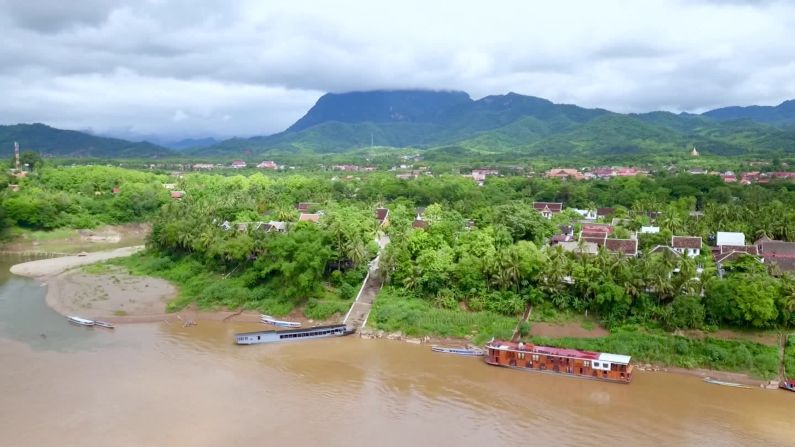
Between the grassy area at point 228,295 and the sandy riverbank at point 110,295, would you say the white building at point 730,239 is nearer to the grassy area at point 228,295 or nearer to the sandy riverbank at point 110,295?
the grassy area at point 228,295

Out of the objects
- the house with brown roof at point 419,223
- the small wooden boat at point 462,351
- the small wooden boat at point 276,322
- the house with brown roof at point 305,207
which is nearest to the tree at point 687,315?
the small wooden boat at point 462,351

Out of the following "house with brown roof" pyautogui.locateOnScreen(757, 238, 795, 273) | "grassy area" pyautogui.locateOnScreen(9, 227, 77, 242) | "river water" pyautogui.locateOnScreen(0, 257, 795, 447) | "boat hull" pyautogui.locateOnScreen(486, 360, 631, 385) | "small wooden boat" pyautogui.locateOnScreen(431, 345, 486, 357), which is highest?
"house with brown roof" pyautogui.locateOnScreen(757, 238, 795, 273)

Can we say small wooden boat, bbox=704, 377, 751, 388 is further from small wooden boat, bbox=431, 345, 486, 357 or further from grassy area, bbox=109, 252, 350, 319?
grassy area, bbox=109, 252, 350, 319

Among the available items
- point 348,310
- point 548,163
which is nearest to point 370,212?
point 348,310

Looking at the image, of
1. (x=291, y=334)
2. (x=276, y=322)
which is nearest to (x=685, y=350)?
(x=291, y=334)

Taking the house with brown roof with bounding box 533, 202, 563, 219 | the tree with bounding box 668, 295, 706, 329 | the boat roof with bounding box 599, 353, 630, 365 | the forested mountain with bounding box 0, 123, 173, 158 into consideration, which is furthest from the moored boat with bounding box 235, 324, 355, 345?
the forested mountain with bounding box 0, 123, 173, 158

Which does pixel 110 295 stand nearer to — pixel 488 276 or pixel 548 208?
pixel 488 276
